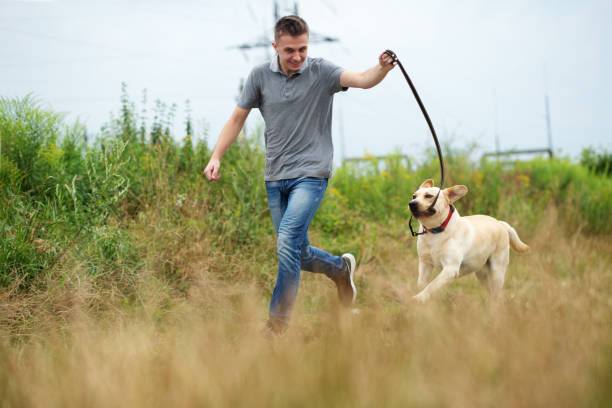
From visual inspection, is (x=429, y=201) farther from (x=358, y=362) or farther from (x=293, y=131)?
(x=358, y=362)

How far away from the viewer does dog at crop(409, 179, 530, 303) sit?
3.84 meters

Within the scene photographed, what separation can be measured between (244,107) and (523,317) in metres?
2.48

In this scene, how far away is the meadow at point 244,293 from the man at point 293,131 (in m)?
0.43

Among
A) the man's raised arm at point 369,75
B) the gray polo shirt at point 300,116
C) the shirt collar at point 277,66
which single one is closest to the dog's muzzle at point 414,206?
the gray polo shirt at point 300,116

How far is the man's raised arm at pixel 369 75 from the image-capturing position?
3193 mm

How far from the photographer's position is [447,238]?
3.92 m

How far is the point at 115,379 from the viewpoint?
1777mm

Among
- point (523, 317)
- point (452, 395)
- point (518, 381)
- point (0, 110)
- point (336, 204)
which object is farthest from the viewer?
point (336, 204)

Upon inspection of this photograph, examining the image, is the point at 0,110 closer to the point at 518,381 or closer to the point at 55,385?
the point at 55,385

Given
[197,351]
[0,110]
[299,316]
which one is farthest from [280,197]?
[0,110]

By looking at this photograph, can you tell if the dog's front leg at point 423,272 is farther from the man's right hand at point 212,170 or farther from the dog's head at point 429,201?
the man's right hand at point 212,170

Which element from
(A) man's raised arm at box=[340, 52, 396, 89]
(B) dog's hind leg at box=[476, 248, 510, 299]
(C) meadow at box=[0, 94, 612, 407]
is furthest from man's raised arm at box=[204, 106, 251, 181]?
(B) dog's hind leg at box=[476, 248, 510, 299]

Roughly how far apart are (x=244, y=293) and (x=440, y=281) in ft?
5.71

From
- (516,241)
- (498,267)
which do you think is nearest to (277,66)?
(498,267)
